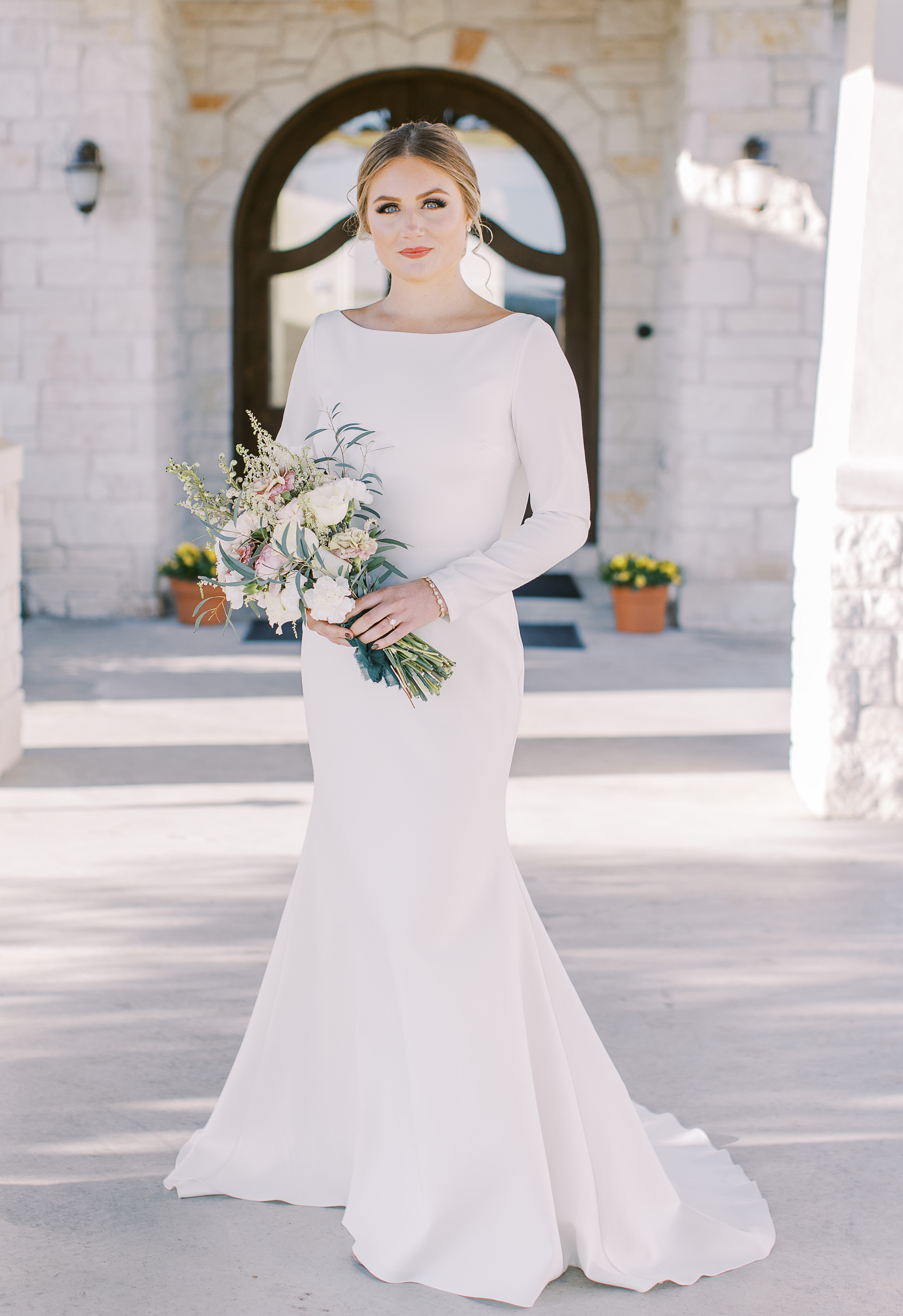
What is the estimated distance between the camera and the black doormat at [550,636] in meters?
8.05

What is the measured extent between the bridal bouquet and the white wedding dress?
55 mm

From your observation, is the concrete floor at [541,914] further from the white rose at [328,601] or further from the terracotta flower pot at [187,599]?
the terracotta flower pot at [187,599]

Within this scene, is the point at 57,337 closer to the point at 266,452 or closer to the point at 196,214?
the point at 196,214

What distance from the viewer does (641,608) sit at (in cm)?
844

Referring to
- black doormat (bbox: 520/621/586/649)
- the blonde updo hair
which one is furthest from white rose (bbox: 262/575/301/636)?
black doormat (bbox: 520/621/586/649)

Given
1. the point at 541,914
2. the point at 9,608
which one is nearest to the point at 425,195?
the point at 541,914

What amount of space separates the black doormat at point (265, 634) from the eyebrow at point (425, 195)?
5567mm

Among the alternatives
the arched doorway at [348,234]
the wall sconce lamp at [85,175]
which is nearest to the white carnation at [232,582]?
the wall sconce lamp at [85,175]

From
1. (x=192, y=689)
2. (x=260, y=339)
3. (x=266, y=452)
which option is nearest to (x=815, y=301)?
(x=260, y=339)

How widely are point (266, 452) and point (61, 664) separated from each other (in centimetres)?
555

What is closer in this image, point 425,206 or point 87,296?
point 425,206

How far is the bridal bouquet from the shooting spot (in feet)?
7.29

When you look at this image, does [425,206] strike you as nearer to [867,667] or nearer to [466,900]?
[466,900]

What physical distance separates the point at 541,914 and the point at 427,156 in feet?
7.61
